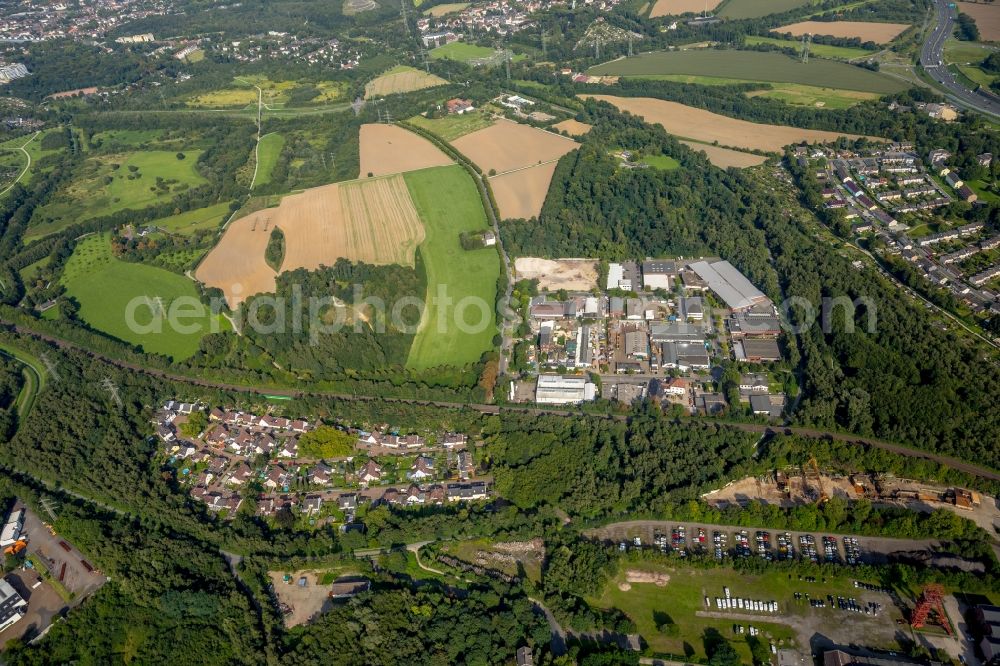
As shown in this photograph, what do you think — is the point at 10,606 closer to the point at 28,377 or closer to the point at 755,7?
the point at 28,377

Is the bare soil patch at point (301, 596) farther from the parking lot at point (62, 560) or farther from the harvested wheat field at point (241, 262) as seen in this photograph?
the harvested wheat field at point (241, 262)

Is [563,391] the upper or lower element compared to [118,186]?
lower

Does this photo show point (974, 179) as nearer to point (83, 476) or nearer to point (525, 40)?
point (525, 40)

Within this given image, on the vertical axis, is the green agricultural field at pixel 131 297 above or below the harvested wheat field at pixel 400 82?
below

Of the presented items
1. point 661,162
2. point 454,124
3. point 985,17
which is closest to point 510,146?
point 454,124

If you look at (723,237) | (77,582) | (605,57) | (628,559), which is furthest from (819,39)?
(77,582)

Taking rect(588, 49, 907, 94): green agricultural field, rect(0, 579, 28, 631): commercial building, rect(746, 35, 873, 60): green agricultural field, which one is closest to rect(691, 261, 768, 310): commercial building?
rect(588, 49, 907, 94): green agricultural field

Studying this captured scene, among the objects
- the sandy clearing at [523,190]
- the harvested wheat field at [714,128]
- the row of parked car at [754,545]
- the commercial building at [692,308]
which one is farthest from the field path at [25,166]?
the row of parked car at [754,545]
